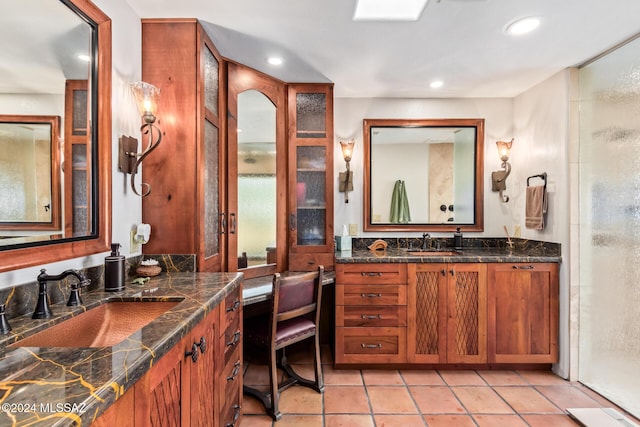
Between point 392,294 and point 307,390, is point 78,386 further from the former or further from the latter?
point 392,294

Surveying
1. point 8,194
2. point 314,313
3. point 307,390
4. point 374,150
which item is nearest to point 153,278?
point 8,194

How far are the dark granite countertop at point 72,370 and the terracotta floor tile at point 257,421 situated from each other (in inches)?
44.8

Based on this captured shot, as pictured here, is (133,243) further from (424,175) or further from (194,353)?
(424,175)

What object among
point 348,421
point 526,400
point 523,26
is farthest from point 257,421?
point 523,26

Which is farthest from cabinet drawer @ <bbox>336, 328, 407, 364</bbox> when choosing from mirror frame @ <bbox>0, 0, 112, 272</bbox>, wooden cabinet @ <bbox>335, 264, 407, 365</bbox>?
mirror frame @ <bbox>0, 0, 112, 272</bbox>

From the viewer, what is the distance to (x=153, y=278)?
66.1 inches

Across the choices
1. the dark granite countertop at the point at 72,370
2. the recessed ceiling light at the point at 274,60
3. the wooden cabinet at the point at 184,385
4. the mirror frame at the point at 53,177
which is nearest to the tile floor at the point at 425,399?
the wooden cabinet at the point at 184,385

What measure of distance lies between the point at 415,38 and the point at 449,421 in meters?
2.39

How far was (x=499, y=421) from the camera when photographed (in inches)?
76.8

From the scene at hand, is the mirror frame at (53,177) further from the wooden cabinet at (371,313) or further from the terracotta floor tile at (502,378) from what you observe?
the terracotta floor tile at (502,378)

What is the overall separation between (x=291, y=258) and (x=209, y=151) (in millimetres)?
1113

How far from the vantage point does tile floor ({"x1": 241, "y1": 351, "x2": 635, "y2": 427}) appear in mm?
1949

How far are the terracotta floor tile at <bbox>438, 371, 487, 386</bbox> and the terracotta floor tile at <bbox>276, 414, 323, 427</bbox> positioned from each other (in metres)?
1.08

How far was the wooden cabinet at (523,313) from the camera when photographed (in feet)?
8.18
